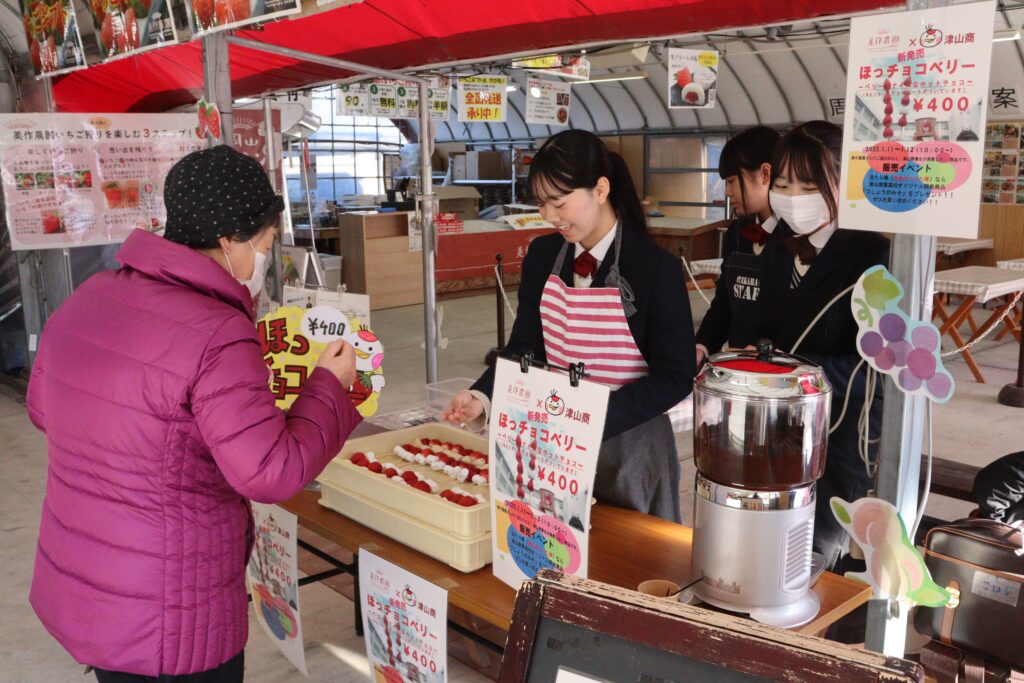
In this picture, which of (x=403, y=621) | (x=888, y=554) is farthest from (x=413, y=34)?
(x=888, y=554)

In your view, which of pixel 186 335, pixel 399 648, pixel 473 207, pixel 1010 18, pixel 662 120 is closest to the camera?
pixel 186 335

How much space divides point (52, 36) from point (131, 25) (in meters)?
1.63

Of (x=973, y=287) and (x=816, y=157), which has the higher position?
(x=816, y=157)

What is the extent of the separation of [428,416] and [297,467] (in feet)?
9.55

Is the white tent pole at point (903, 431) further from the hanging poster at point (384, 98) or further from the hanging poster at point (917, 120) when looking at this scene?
the hanging poster at point (384, 98)

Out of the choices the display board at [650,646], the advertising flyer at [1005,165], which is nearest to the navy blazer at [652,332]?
the display board at [650,646]

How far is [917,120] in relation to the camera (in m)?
1.45

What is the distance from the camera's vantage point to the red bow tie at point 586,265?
2.26 metres

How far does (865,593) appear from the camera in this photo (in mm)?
1777

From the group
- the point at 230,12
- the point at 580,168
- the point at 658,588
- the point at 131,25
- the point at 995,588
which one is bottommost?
the point at 995,588

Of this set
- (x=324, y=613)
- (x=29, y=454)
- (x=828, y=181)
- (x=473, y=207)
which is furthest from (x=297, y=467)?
(x=473, y=207)

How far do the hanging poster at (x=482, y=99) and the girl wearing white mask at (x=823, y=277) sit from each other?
6328 millimetres

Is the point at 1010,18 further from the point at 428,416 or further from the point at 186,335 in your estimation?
the point at 186,335

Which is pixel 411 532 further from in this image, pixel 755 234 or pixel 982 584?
pixel 755 234
